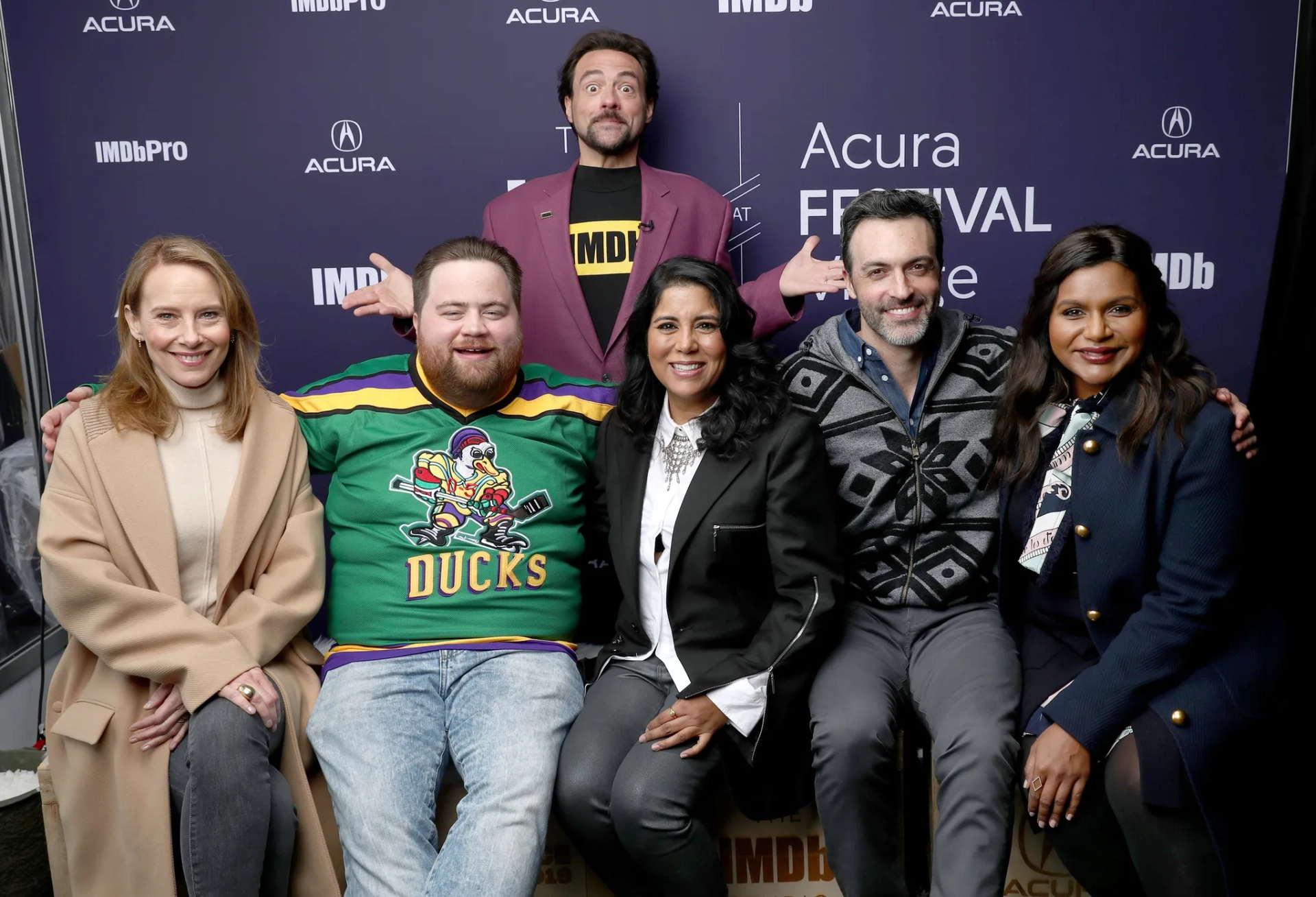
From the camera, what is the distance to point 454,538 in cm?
219

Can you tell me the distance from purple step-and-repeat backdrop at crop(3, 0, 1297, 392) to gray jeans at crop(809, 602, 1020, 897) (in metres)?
1.54

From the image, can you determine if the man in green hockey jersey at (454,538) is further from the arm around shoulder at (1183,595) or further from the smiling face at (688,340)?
the arm around shoulder at (1183,595)

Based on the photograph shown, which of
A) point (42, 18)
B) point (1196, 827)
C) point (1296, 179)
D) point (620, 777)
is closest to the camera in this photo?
point (1196, 827)

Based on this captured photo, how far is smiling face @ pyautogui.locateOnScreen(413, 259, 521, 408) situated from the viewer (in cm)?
220

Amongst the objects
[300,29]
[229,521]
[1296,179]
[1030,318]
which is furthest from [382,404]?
[1296,179]

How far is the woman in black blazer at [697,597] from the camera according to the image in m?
1.95

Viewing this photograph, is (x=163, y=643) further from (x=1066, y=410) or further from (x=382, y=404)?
(x=1066, y=410)

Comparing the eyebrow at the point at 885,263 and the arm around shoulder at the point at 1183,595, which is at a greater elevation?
the eyebrow at the point at 885,263

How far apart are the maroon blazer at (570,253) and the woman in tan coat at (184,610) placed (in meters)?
0.90

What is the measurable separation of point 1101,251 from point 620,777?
1.30 m

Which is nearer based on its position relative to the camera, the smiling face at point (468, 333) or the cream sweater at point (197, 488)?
the cream sweater at point (197, 488)

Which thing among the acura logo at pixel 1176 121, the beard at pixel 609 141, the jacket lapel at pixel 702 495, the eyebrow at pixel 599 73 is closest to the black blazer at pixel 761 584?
the jacket lapel at pixel 702 495

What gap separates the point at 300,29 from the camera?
3.24 metres

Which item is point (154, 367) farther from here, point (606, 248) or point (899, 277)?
point (899, 277)
